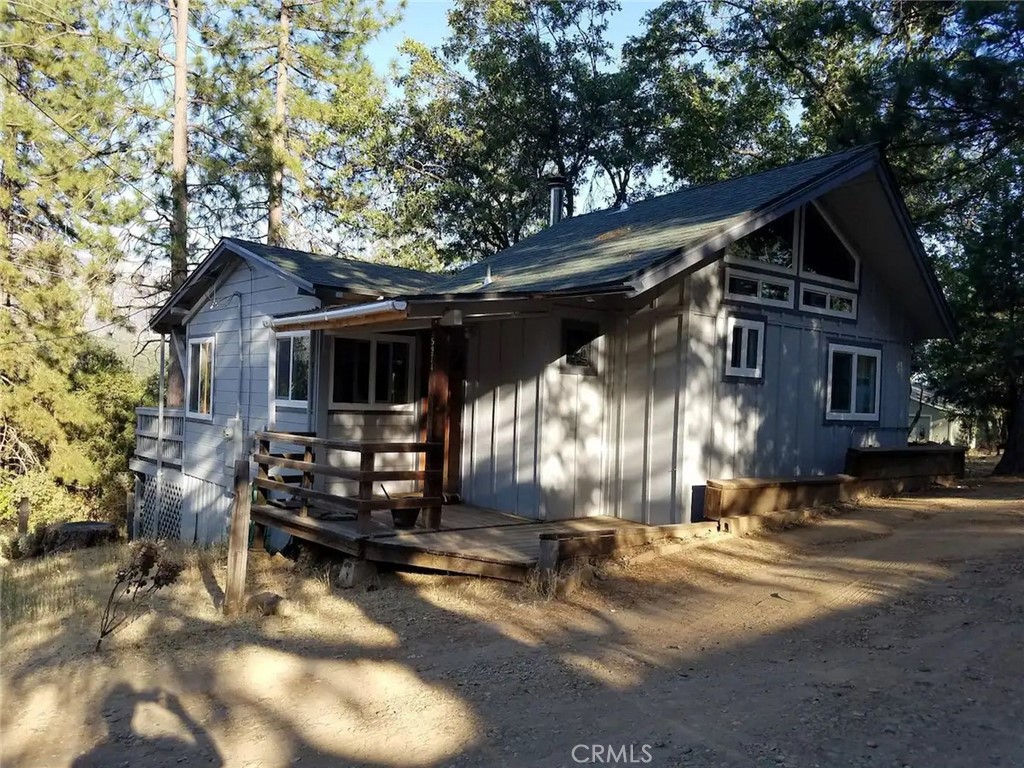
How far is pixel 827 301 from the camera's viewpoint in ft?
36.7

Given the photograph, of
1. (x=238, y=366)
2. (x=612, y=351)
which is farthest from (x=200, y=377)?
→ (x=612, y=351)

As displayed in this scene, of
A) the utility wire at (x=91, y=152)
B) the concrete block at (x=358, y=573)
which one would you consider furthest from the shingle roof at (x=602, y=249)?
the utility wire at (x=91, y=152)

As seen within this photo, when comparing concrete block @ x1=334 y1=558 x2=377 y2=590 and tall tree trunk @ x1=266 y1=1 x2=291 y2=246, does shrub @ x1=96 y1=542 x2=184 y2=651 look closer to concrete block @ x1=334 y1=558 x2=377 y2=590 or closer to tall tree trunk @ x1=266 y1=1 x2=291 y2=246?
concrete block @ x1=334 y1=558 x2=377 y2=590

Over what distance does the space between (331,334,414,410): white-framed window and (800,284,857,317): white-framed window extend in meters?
5.47

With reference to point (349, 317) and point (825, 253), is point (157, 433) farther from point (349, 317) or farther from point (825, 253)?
point (825, 253)

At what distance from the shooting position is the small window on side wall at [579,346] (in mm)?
9281

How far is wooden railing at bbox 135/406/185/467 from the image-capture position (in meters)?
14.3

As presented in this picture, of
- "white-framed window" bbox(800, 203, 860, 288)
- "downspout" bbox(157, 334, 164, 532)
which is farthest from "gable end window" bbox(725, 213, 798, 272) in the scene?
"downspout" bbox(157, 334, 164, 532)

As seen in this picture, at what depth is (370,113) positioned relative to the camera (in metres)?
22.7

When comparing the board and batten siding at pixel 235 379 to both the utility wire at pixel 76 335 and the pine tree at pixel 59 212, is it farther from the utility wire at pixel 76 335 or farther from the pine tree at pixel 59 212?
the utility wire at pixel 76 335

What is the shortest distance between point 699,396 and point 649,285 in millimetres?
1931

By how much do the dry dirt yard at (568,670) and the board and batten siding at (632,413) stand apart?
1.46 m

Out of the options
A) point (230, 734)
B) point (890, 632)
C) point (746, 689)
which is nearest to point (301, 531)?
point (230, 734)

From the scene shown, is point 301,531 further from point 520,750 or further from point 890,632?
point 890,632
